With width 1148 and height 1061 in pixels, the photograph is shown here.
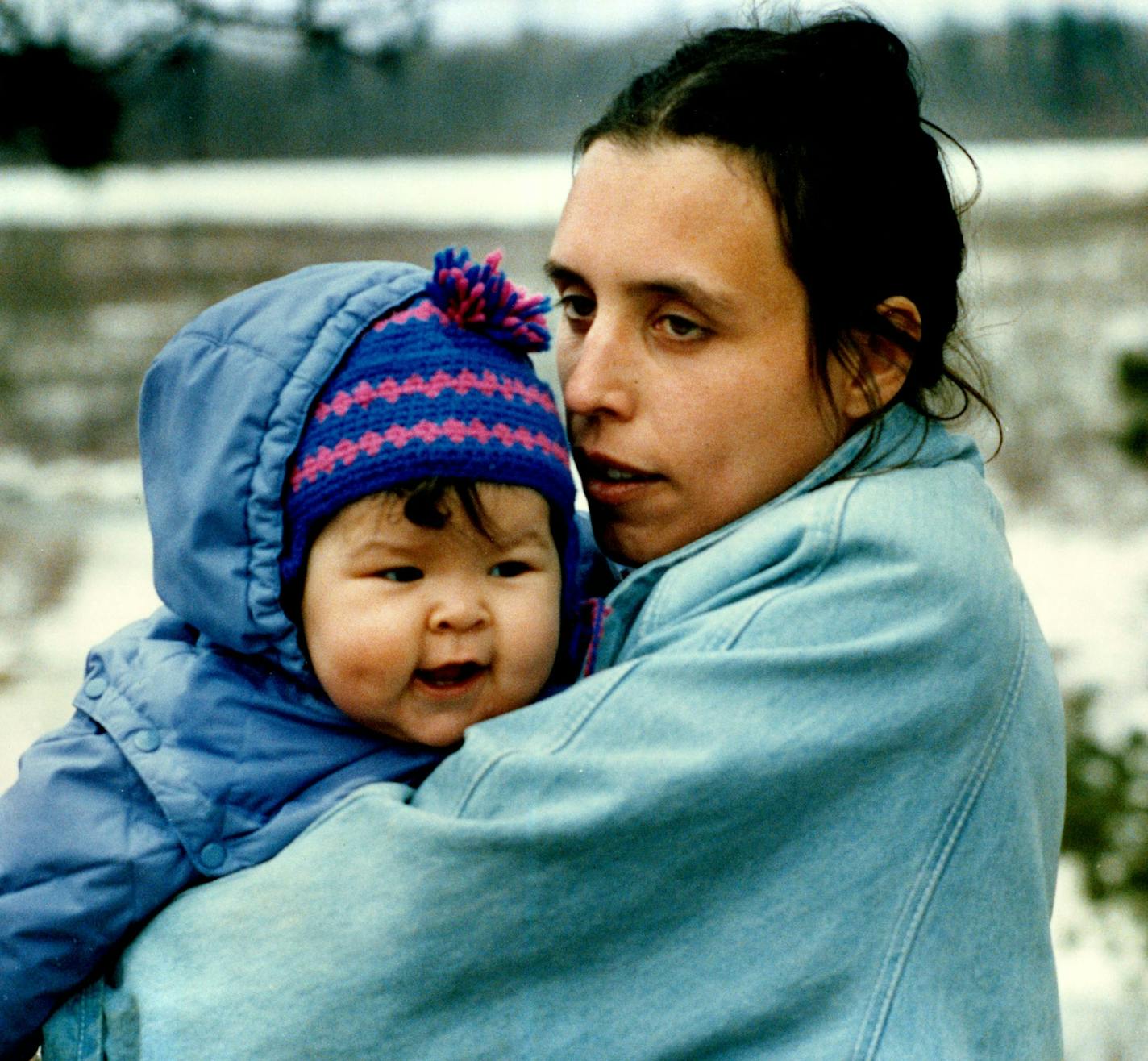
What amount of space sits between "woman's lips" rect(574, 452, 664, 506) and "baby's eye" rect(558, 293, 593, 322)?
161 mm

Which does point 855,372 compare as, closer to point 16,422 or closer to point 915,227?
point 915,227

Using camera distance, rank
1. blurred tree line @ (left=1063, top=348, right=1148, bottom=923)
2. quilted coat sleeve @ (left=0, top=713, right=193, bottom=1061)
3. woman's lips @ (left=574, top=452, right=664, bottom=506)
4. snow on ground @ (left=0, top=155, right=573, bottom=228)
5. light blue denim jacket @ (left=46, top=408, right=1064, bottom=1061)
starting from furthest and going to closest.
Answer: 1. snow on ground @ (left=0, top=155, right=573, bottom=228)
2. blurred tree line @ (left=1063, top=348, right=1148, bottom=923)
3. woman's lips @ (left=574, top=452, right=664, bottom=506)
4. quilted coat sleeve @ (left=0, top=713, right=193, bottom=1061)
5. light blue denim jacket @ (left=46, top=408, right=1064, bottom=1061)

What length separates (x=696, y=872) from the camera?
1.24 m

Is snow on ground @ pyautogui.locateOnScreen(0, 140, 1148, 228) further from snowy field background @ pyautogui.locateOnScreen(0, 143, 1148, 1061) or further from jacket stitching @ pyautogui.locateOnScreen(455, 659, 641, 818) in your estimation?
jacket stitching @ pyautogui.locateOnScreen(455, 659, 641, 818)

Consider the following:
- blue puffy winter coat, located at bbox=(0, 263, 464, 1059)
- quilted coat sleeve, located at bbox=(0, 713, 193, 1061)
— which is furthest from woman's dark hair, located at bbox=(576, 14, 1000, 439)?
quilted coat sleeve, located at bbox=(0, 713, 193, 1061)

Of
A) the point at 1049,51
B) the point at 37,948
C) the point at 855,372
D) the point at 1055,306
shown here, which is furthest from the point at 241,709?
the point at 1055,306

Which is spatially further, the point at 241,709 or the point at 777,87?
the point at 777,87

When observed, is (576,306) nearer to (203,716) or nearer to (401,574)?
(401,574)

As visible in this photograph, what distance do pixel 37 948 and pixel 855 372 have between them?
0.99 m

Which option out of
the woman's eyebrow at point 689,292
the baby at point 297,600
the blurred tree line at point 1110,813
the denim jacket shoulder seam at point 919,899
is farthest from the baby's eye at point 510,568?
the blurred tree line at point 1110,813

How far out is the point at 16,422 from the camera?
4719 millimetres

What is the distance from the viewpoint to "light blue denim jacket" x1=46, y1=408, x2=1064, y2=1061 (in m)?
1.22

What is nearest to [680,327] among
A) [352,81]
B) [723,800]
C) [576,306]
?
[576,306]

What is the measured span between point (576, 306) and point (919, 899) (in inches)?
29.0
